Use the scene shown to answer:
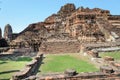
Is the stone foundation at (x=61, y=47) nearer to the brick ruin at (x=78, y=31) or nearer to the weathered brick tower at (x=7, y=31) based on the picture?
the brick ruin at (x=78, y=31)

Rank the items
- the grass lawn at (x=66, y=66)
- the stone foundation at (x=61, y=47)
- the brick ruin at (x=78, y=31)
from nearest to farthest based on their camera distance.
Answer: the grass lawn at (x=66, y=66) < the stone foundation at (x=61, y=47) < the brick ruin at (x=78, y=31)

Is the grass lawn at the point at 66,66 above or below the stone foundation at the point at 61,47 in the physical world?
below

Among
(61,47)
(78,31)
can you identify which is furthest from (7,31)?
(61,47)

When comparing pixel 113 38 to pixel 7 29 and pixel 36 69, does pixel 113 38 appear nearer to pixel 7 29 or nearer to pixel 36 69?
pixel 36 69

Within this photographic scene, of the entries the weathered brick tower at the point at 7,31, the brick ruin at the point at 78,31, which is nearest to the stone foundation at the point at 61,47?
the brick ruin at the point at 78,31

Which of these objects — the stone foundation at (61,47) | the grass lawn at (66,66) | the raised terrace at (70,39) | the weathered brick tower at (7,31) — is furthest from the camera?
the weathered brick tower at (7,31)

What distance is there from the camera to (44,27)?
122ft

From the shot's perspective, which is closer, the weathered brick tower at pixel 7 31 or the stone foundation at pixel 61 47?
the stone foundation at pixel 61 47

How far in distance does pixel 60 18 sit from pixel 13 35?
7.66 meters

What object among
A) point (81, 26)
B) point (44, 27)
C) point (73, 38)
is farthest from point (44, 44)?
point (44, 27)

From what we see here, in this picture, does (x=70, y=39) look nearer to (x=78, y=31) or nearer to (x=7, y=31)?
(x=78, y=31)

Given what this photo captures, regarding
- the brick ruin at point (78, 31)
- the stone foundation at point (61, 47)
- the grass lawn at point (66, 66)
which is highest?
the brick ruin at point (78, 31)

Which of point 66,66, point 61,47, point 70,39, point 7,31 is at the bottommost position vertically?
point 66,66

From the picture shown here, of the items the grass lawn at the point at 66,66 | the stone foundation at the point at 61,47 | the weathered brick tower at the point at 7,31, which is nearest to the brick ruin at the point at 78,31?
the stone foundation at the point at 61,47
